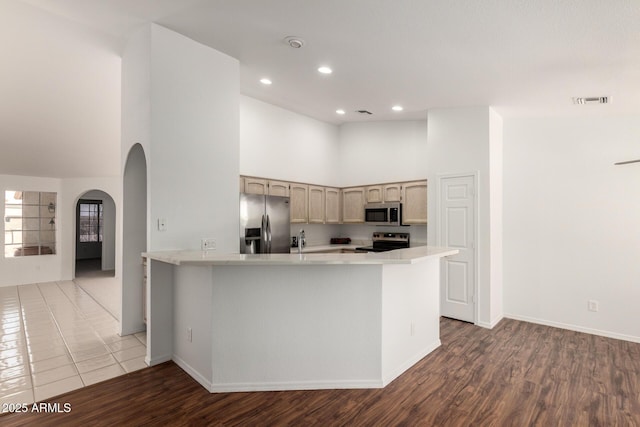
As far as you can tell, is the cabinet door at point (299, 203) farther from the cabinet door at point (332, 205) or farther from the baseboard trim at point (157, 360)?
the baseboard trim at point (157, 360)

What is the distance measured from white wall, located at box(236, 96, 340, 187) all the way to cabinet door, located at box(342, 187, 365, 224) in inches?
15.5

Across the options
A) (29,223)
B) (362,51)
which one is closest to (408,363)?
(362,51)

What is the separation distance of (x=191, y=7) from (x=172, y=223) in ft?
6.32

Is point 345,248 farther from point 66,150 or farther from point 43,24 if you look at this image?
point 66,150

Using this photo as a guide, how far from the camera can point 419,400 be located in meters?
2.58

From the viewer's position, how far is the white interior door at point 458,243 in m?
4.65

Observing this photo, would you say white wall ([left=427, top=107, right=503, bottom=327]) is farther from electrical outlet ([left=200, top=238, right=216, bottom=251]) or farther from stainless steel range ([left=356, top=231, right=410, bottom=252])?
electrical outlet ([left=200, top=238, right=216, bottom=251])

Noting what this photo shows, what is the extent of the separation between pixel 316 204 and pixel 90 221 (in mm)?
9700

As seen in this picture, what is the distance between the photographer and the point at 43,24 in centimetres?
332

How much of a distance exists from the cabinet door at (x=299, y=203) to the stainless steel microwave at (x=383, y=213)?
113 centimetres

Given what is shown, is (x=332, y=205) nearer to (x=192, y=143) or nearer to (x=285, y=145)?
(x=285, y=145)

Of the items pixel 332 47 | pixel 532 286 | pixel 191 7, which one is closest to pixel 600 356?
pixel 532 286

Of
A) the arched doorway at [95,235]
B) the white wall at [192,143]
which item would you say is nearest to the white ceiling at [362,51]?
the white wall at [192,143]

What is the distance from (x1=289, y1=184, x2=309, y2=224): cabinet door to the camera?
5.45m
